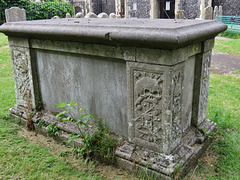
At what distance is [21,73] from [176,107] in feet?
6.77

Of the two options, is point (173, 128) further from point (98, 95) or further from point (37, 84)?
point (37, 84)

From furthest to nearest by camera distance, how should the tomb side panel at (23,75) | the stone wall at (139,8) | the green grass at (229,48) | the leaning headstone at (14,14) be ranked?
the stone wall at (139,8) → the green grass at (229,48) → the leaning headstone at (14,14) → the tomb side panel at (23,75)

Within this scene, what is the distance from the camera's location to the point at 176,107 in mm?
1983

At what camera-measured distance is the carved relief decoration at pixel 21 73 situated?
9.59ft

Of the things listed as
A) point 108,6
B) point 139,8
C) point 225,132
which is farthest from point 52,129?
point 108,6

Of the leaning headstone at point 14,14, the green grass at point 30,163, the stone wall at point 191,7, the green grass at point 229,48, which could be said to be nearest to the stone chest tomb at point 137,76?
the green grass at point 30,163

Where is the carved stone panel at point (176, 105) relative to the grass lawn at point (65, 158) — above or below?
above

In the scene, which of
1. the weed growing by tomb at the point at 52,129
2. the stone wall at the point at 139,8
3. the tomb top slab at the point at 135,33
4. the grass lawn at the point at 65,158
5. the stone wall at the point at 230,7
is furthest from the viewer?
the stone wall at the point at 139,8

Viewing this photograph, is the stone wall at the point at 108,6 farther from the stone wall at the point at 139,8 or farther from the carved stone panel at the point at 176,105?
the carved stone panel at the point at 176,105

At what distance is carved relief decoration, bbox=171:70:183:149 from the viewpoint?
1908mm

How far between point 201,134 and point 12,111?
244 centimetres

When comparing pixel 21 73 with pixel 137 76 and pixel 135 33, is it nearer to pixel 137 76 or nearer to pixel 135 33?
pixel 137 76

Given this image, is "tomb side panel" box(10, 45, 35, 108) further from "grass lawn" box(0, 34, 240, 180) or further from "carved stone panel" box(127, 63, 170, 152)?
"carved stone panel" box(127, 63, 170, 152)

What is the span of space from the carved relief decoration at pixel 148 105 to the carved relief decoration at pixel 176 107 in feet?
0.36
